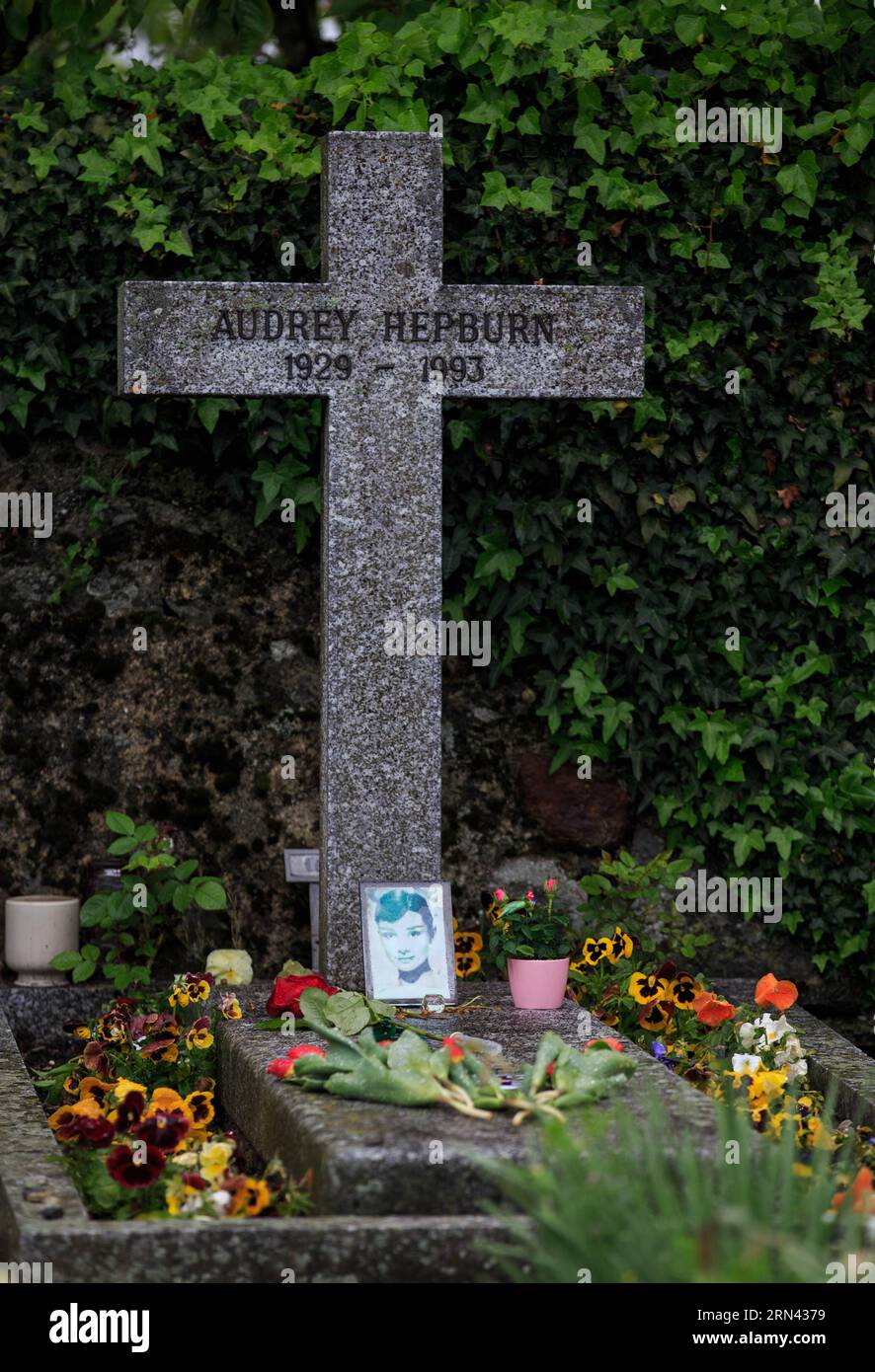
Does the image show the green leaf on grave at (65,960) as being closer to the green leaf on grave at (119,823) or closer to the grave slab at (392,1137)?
the green leaf on grave at (119,823)

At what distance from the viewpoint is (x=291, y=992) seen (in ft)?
14.4

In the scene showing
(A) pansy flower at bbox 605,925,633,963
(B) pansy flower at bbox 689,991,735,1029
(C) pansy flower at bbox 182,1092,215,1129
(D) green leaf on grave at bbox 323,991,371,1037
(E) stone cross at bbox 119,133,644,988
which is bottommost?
(C) pansy flower at bbox 182,1092,215,1129

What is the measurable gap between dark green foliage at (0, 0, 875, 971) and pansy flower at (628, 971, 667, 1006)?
3.40 ft

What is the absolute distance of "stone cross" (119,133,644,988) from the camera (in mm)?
4676

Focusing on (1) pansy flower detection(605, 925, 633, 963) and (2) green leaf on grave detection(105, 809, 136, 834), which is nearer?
(1) pansy flower detection(605, 925, 633, 963)

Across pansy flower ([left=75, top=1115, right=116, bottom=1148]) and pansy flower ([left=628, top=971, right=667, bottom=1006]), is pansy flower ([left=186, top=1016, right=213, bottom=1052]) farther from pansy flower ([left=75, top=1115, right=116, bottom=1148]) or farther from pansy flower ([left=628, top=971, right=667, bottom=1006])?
pansy flower ([left=628, top=971, right=667, bottom=1006])

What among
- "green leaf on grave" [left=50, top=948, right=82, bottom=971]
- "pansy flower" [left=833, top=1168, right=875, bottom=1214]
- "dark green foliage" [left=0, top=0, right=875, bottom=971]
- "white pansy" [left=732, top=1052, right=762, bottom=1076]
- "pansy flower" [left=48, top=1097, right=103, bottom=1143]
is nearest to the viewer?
"pansy flower" [left=833, top=1168, right=875, bottom=1214]

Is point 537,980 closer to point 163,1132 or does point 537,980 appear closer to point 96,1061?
point 96,1061

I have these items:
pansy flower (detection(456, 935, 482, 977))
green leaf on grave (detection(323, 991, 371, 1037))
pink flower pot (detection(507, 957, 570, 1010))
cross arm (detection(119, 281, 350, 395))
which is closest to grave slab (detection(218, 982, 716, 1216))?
green leaf on grave (detection(323, 991, 371, 1037))

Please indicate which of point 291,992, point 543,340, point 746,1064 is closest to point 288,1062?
point 291,992

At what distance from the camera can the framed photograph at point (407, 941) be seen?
4492 millimetres

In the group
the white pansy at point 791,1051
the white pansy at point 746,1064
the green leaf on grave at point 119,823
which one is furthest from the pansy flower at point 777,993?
the green leaf on grave at point 119,823
